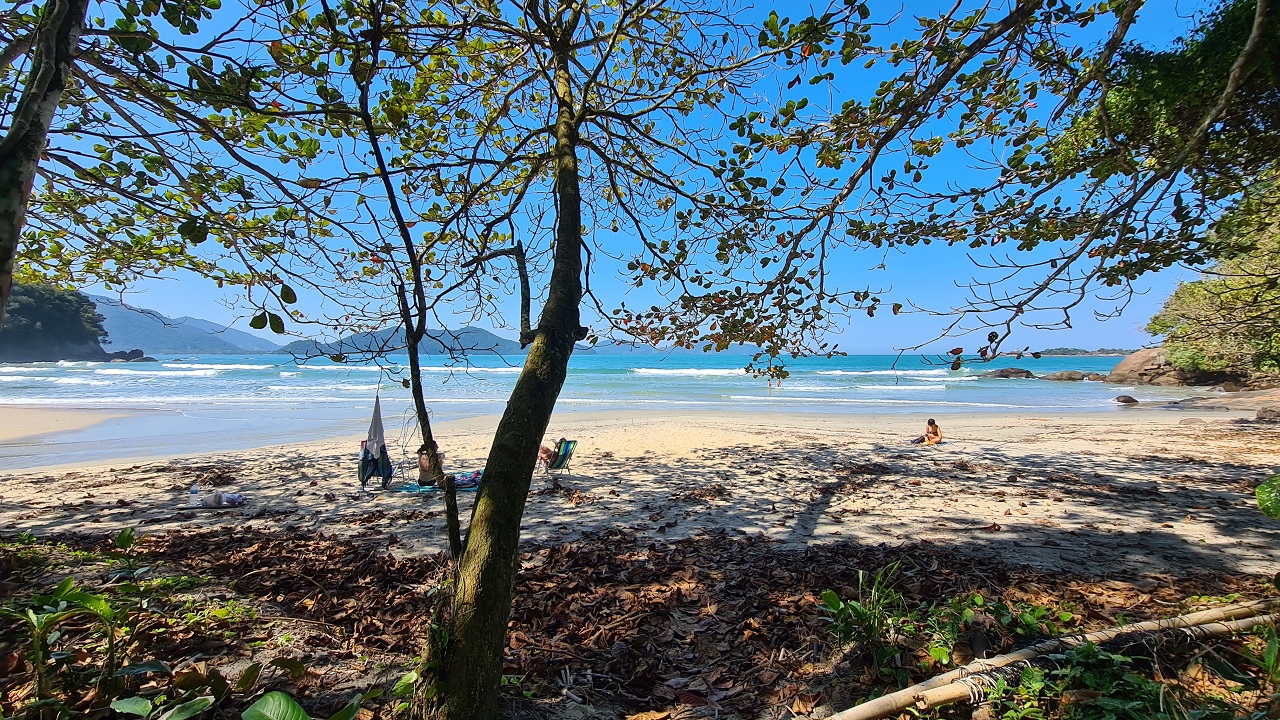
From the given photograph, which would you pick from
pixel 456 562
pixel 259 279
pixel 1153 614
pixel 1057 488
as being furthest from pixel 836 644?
pixel 1057 488

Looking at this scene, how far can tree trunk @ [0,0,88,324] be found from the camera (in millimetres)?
1736

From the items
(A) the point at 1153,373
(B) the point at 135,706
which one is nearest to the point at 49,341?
(B) the point at 135,706

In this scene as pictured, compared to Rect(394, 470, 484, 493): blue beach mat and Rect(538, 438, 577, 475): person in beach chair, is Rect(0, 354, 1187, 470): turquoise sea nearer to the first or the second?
Rect(394, 470, 484, 493): blue beach mat

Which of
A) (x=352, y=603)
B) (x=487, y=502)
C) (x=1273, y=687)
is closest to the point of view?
(x=487, y=502)

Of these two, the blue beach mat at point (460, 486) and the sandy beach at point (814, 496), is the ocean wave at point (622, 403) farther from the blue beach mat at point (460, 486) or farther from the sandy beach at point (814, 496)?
the blue beach mat at point (460, 486)

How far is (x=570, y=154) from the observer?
2.87 metres

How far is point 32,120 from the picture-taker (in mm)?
1819

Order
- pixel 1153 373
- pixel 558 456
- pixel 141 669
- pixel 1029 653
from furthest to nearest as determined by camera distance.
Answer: pixel 1153 373, pixel 558 456, pixel 1029 653, pixel 141 669

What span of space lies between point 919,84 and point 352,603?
5.13m

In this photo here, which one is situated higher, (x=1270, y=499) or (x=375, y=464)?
(x=1270, y=499)

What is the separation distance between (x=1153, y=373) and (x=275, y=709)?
38839 mm

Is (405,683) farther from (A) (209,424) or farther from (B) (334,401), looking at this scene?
(B) (334,401)

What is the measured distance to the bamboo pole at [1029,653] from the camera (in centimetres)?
205

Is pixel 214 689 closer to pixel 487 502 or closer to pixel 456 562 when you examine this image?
pixel 456 562
